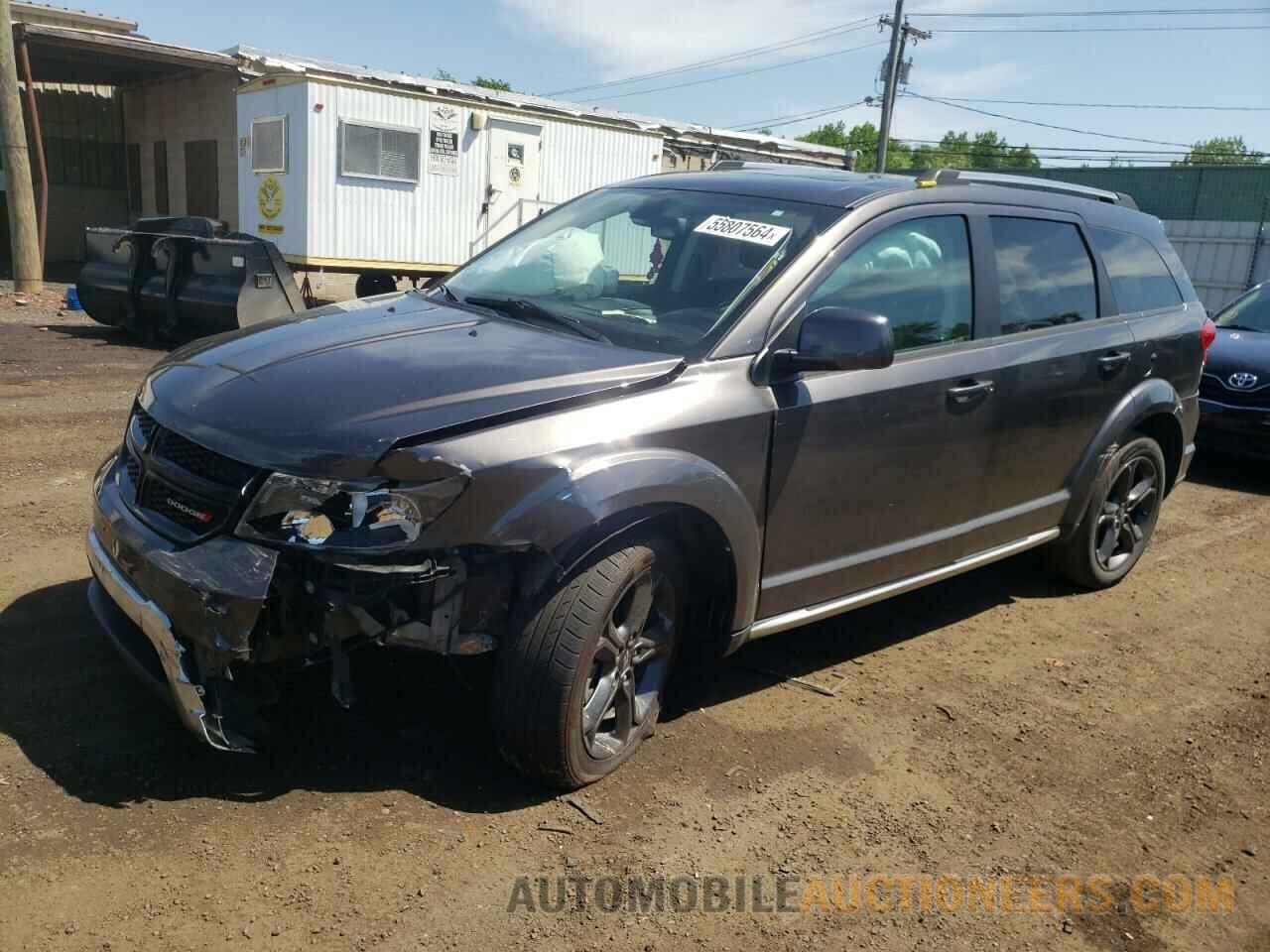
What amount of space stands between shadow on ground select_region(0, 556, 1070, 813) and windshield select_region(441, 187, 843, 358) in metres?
1.28

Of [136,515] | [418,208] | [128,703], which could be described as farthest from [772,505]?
[418,208]

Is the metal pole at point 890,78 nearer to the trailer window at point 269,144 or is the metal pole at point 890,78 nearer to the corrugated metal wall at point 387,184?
the corrugated metal wall at point 387,184

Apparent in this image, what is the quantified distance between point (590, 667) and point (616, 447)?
636 millimetres

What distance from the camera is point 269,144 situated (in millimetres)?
14648

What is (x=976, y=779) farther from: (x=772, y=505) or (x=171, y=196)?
(x=171, y=196)

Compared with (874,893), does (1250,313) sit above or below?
above

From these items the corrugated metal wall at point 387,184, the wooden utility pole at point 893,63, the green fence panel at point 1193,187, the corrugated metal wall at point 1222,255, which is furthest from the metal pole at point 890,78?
the corrugated metal wall at point 387,184

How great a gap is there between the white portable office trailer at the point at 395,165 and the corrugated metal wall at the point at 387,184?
15mm

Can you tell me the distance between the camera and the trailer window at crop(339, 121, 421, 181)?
14.2 meters

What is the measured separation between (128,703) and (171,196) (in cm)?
1955

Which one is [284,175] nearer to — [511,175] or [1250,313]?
[511,175]

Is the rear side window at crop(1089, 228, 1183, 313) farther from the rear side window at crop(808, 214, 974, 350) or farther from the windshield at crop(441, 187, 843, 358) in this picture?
the windshield at crop(441, 187, 843, 358)

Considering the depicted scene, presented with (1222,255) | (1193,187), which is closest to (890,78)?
(1193,187)

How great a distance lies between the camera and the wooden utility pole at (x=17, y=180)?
13.9 m
